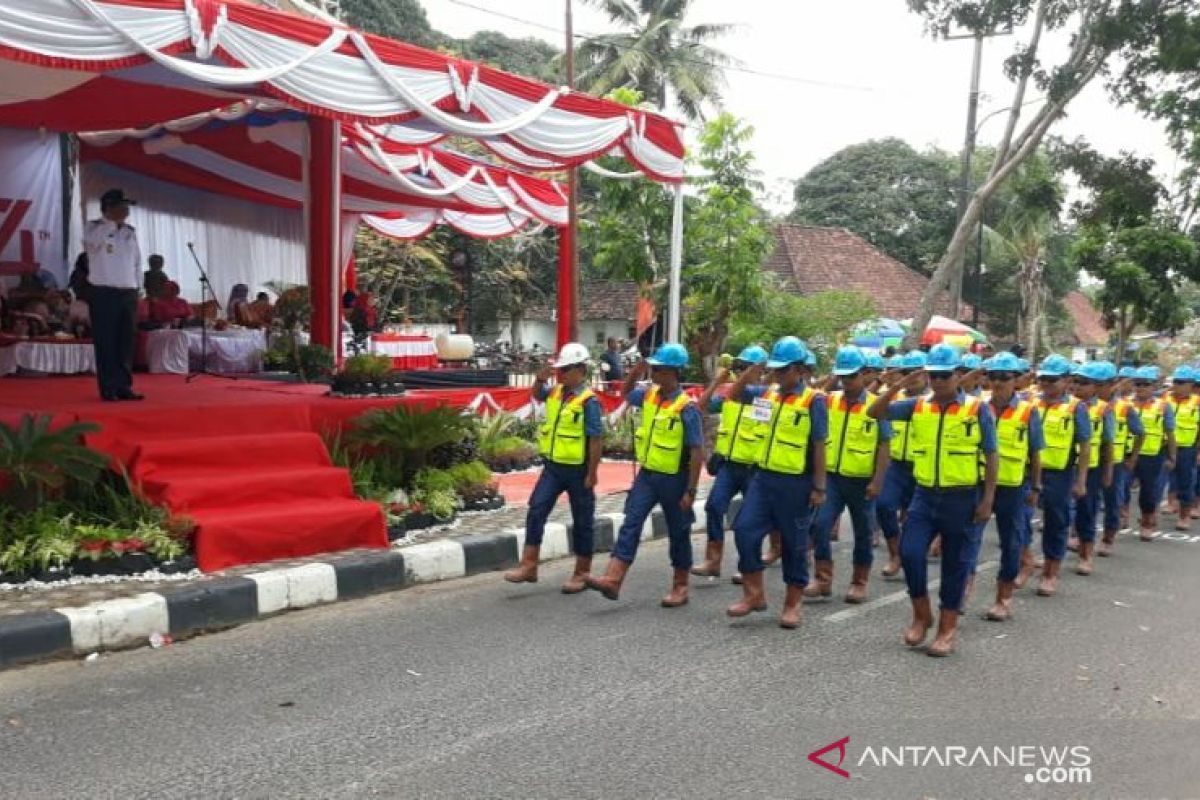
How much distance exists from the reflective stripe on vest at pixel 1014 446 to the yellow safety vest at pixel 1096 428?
2.08 m

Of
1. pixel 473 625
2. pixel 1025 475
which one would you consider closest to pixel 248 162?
pixel 473 625

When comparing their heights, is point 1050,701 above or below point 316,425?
below

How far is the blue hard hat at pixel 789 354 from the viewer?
5902 mm

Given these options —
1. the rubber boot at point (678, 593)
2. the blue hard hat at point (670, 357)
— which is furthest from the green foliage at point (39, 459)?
the rubber boot at point (678, 593)

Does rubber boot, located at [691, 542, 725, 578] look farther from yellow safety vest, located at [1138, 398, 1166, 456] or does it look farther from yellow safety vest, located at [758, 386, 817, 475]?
yellow safety vest, located at [1138, 398, 1166, 456]

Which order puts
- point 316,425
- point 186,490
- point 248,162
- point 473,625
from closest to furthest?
point 473,625, point 186,490, point 316,425, point 248,162

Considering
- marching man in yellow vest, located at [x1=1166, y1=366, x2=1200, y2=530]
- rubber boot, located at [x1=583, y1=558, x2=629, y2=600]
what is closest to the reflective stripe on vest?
rubber boot, located at [x1=583, y1=558, x2=629, y2=600]

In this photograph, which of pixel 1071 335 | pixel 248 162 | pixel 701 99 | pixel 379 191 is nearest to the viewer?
pixel 248 162

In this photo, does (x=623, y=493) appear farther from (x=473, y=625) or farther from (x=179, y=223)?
(x=179, y=223)

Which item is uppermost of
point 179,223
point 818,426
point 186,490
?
point 179,223

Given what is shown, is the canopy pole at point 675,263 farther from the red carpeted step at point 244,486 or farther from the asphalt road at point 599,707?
the asphalt road at point 599,707

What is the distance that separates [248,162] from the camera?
45.1 feet

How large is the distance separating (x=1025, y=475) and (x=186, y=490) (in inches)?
220

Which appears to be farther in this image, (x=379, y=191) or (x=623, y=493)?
(x=379, y=191)
